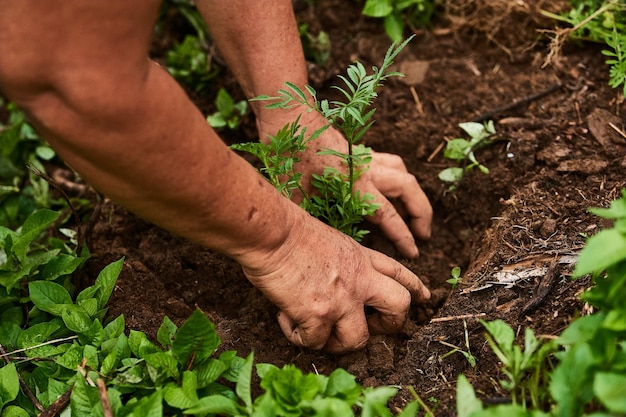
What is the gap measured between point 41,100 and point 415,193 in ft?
4.66

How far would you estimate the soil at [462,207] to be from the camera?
2100 millimetres

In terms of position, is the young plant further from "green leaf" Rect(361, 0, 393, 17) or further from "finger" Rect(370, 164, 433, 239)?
"green leaf" Rect(361, 0, 393, 17)

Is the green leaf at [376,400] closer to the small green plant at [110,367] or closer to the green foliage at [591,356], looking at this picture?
the small green plant at [110,367]

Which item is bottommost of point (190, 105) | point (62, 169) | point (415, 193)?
point (62, 169)

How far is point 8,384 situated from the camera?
6.46 ft

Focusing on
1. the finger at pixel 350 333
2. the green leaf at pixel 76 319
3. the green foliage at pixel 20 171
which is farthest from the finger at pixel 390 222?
the green foliage at pixel 20 171

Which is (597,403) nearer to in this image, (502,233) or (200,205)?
(502,233)

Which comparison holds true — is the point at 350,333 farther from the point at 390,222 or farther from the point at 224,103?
the point at 224,103

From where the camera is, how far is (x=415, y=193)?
251 centimetres

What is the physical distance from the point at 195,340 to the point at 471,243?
115 cm

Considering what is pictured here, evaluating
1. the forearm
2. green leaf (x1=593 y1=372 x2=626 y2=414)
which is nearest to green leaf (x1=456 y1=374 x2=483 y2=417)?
green leaf (x1=593 y1=372 x2=626 y2=414)

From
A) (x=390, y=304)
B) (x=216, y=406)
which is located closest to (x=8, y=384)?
(x=216, y=406)

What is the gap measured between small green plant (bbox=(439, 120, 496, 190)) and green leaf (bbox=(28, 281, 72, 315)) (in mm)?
1366

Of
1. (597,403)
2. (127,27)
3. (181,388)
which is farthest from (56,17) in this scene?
(597,403)
